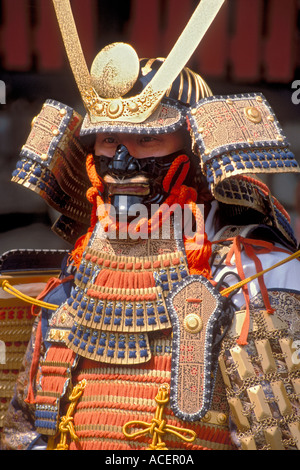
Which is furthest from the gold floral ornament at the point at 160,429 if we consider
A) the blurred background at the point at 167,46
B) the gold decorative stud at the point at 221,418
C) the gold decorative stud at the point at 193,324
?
the blurred background at the point at 167,46

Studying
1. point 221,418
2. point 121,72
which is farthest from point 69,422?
point 121,72

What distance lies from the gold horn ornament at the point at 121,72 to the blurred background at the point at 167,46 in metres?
0.65

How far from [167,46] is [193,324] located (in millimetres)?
1457

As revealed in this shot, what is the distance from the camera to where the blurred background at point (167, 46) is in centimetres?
356

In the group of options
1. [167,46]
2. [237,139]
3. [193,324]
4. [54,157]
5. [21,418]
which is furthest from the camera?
[167,46]

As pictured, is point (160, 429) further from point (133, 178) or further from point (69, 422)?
point (133, 178)

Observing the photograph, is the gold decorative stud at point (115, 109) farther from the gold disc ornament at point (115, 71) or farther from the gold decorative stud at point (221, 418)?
the gold decorative stud at point (221, 418)

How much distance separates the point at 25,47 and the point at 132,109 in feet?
3.92

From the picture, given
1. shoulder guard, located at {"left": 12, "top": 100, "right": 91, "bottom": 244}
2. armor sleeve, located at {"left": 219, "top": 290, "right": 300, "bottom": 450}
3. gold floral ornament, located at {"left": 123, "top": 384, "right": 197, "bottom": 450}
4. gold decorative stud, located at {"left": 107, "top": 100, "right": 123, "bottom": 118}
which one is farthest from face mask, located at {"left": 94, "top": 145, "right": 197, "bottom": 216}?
gold floral ornament, located at {"left": 123, "top": 384, "right": 197, "bottom": 450}

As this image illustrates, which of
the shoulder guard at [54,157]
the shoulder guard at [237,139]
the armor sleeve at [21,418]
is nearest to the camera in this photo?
the shoulder guard at [237,139]

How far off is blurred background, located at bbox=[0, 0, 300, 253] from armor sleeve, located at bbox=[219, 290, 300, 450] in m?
1.01

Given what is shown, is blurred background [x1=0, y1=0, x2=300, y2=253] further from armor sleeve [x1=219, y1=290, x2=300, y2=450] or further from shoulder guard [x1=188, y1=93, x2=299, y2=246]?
armor sleeve [x1=219, y1=290, x2=300, y2=450]

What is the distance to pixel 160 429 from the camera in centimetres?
283

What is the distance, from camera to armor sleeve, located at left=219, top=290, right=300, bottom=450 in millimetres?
2717
